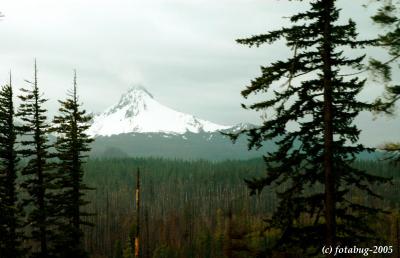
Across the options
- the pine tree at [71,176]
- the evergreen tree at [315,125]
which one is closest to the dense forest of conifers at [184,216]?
the evergreen tree at [315,125]

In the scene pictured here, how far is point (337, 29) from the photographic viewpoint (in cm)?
1105

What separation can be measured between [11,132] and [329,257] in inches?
734

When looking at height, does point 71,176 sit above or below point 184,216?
above

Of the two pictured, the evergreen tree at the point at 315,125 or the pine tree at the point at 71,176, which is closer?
the evergreen tree at the point at 315,125

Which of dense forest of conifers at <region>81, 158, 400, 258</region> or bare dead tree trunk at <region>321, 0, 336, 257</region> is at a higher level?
bare dead tree trunk at <region>321, 0, 336, 257</region>

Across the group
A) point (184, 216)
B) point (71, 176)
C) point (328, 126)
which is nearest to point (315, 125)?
point (328, 126)

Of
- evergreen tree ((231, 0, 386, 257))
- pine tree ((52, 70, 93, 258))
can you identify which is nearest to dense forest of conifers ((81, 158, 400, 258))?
evergreen tree ((231, 0, 386, 257))

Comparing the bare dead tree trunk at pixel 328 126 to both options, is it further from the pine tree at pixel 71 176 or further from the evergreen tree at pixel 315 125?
the pine tree at pixel 71 176

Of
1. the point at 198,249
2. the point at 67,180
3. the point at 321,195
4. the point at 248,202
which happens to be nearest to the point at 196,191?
the point at 248,202

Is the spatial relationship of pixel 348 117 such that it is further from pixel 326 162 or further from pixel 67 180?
pixel 67 180

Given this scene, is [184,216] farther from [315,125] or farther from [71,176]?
[315,125]

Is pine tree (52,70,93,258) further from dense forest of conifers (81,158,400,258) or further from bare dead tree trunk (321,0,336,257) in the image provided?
bare dead tree trunk (321,0,336,257)

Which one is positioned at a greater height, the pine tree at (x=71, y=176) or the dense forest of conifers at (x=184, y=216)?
the pine tree at (x=71, y=176)

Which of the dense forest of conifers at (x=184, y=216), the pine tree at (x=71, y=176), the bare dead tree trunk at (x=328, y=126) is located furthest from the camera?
the dense forest of conifers at (x=184, y=216)
